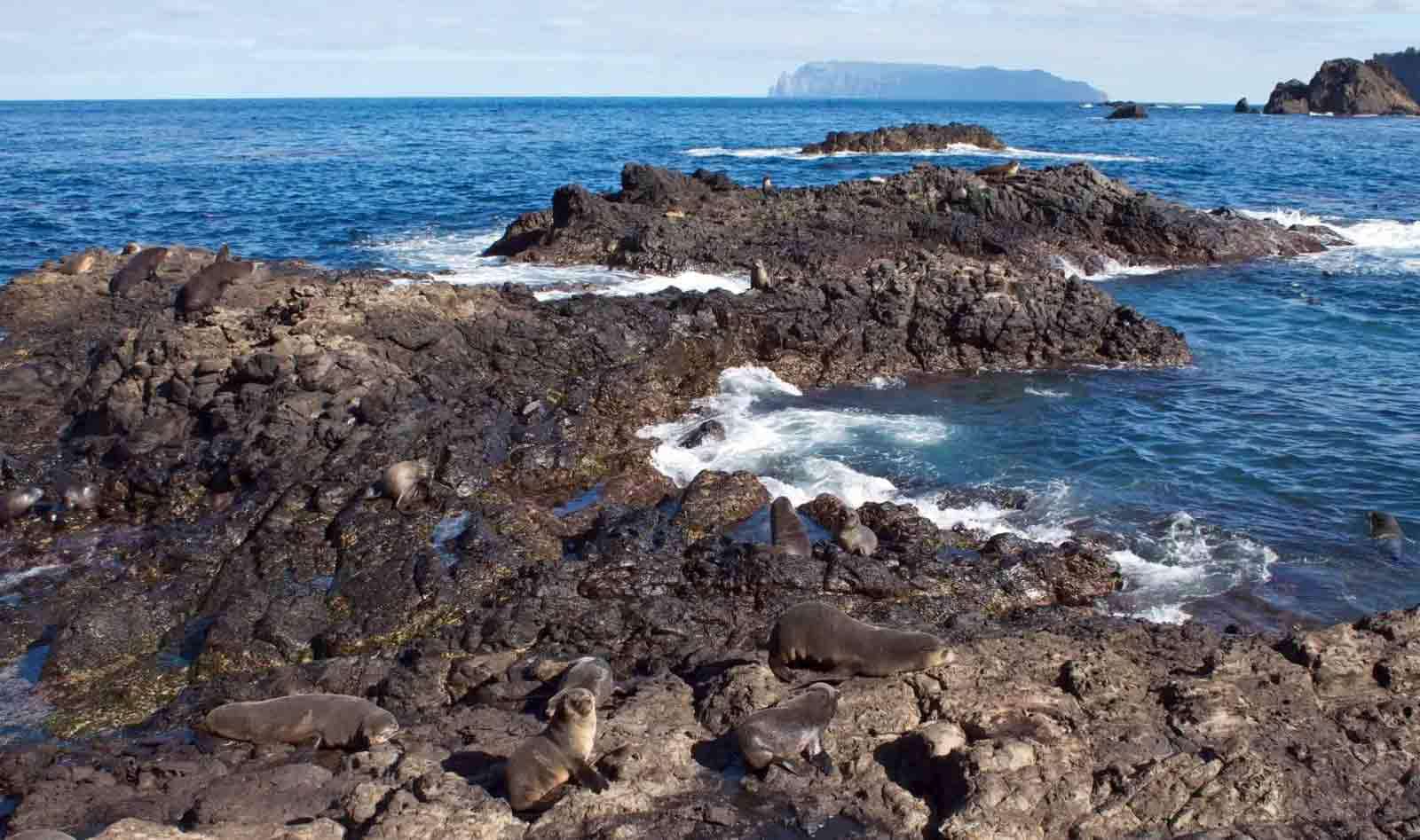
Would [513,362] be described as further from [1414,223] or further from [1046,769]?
[1414,223]

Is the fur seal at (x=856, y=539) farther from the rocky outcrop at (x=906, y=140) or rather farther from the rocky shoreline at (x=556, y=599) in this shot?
the rocky outcrop at (x=906, y=140)

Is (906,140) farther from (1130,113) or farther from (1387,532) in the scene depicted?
(1130,113)

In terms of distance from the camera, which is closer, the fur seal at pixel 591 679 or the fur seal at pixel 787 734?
the fur seal at pixel 787 734

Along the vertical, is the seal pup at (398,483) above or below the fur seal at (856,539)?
above

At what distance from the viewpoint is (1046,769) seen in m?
7.32

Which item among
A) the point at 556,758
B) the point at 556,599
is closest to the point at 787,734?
the point at 556,758

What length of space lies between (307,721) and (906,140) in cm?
6222

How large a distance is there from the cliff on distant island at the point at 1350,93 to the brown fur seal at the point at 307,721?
142 meters

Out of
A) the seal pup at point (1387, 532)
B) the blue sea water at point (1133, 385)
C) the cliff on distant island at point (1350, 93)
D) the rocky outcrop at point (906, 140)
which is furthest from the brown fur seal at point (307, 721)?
the cliff on distant island at point (1350, 93)

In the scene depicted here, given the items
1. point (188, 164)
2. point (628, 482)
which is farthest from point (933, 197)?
point (188, 164)

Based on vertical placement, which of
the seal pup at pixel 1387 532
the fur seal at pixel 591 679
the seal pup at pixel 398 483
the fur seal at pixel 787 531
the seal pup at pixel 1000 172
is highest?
the seal pup at pixel 1000 172

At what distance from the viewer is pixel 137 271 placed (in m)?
21.4

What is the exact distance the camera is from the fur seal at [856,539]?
1185cm

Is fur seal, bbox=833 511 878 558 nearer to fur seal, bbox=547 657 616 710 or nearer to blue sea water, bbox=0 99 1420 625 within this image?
blue sea water, bbox=0 99 1420 625
